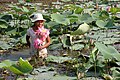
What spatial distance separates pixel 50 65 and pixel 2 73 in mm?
605

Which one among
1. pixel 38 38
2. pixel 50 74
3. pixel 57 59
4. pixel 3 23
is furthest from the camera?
pixel 3 23

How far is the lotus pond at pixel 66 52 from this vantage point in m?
3.83

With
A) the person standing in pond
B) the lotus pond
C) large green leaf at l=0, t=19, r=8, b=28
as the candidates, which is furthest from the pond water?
large green leaf at l=0, t=19, r=8, b=28

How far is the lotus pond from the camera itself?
3.83m

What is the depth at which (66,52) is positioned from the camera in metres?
5.30

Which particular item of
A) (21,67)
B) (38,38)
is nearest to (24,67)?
(21,67)

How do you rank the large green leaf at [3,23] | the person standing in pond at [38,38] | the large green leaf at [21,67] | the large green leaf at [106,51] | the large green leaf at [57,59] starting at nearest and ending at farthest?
the large green leaf at [21,67]
the large green leaf at [106,51]
the large green leaf at [57,59]
the person standing in pond at [38,38]
the large green leaf at [3,23]

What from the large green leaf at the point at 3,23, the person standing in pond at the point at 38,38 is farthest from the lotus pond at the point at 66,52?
the person standing in pond at the point at 38,38

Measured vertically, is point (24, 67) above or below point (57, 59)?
above

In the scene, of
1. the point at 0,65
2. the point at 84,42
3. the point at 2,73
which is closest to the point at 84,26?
the point at 84,42

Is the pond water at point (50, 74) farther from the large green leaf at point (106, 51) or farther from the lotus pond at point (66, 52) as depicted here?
the large green leaf at point (106, 51)

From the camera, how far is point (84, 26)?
488 cm

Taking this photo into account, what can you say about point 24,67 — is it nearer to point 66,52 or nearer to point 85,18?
point 66,52

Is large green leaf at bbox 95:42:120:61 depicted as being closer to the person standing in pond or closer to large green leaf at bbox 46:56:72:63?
large green leaf at bbox 46:56:72:63
